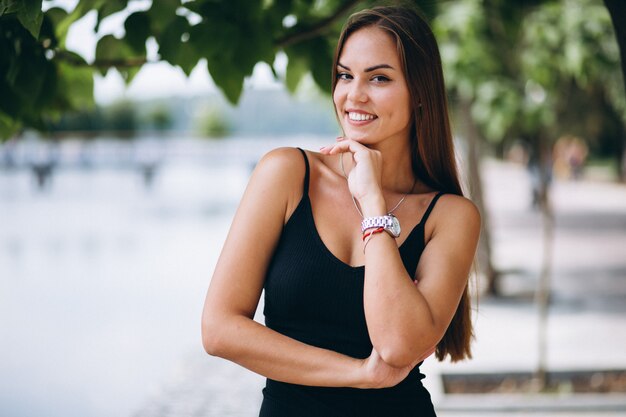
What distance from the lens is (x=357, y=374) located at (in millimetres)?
2033

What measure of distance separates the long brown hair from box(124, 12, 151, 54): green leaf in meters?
1.15

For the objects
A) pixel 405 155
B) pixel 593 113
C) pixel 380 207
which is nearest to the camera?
pixel 380 207

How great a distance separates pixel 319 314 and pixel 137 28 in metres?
1.58

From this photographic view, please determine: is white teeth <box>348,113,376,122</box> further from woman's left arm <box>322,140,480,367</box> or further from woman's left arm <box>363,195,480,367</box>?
woman's left arm <box>363,195,480,367</box>

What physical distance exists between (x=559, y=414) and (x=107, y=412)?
3541 mm

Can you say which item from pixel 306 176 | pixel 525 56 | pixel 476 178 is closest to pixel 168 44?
pixel 306 176

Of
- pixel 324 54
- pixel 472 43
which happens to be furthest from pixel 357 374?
pixel 472 43

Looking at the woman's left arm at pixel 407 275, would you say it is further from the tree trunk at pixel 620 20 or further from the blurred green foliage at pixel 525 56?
the blurred green foliage at pixel 525 56

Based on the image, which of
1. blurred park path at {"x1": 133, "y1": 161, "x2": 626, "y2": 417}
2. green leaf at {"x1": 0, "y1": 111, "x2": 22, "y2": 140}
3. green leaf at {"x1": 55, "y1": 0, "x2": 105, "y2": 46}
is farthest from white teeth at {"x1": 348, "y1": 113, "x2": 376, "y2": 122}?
green leaf at {"x1": 0, "y1": 111, "x2": 22, "y2": 140}

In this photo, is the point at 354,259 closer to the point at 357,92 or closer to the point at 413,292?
the point at 413,292

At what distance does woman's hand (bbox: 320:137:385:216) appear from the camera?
2156 mm

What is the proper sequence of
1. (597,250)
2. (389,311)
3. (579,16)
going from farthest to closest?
(597,250) → (579,16) → (389,311)

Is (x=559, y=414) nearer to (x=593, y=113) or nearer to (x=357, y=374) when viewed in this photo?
(x=357, y=374)

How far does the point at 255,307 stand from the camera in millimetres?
2145
